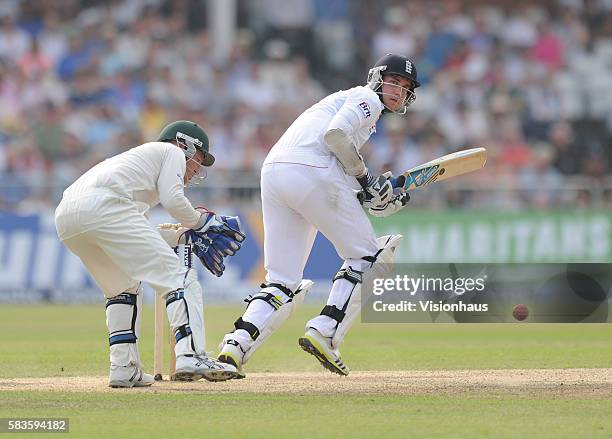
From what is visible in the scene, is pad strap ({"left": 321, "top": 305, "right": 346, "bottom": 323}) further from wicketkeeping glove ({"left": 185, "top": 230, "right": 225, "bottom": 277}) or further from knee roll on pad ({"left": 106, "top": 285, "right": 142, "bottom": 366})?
knee roll on pad ({"left": 106, "top": 285, "right": 142, "bottom": 366})

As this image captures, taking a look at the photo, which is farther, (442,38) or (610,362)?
(442,38)

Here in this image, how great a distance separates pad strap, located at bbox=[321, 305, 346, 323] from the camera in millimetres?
8508

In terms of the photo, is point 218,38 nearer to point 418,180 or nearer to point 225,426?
point 418,180

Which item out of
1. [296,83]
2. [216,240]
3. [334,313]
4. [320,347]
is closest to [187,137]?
[216,240]

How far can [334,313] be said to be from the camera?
27.9 feet

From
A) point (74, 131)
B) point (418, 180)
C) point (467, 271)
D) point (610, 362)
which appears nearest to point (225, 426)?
point (418, 180)

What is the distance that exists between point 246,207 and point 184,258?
919cm

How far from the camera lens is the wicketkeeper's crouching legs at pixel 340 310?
842 cm

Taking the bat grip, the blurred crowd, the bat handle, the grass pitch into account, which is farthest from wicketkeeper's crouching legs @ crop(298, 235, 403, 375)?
the blurred crowd

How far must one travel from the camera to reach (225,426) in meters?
6.59

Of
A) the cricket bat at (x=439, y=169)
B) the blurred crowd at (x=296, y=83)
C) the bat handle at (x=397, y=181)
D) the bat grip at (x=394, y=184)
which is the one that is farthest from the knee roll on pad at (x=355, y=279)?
the blurred crowd at (x=296, y=83)

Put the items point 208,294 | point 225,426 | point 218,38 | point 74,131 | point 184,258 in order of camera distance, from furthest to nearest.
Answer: point 218,38, point 74,131, point 208,294, point 184,258, point 225,426

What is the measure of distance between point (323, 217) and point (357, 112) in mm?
743

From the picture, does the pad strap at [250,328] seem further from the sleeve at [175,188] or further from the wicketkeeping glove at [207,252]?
the sleeve at [175,188]
